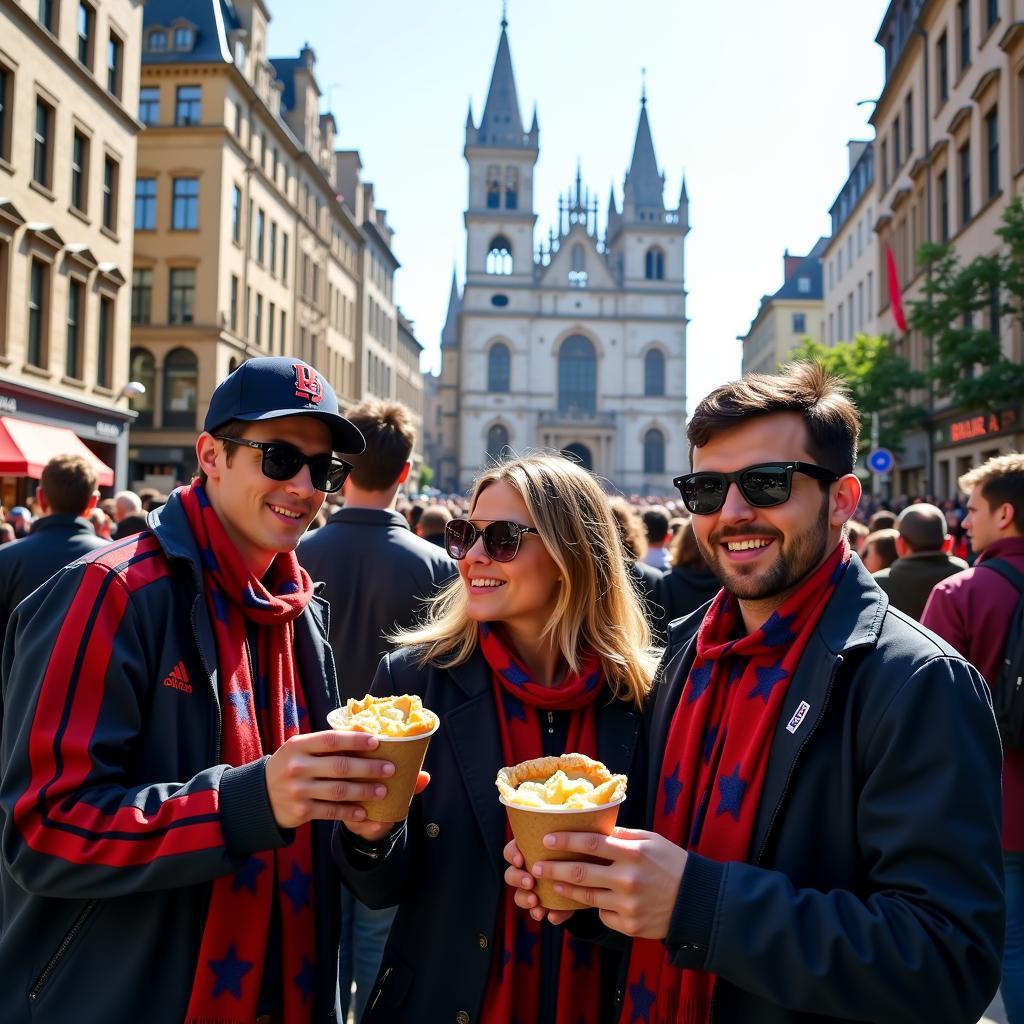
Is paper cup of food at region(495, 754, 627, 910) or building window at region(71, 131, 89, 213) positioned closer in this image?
paper cup of food at region(495, 754, 627, 910)

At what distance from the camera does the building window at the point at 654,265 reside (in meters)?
80.6

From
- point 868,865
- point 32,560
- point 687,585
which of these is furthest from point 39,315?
point 868,865

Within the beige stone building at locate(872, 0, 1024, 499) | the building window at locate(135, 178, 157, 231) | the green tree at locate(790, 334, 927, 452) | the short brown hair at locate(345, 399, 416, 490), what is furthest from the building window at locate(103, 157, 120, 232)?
the short brown hair at locate(345, 399, 416, 490)

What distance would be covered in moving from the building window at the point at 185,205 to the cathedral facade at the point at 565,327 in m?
45.1

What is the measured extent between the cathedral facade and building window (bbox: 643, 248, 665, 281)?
112mm

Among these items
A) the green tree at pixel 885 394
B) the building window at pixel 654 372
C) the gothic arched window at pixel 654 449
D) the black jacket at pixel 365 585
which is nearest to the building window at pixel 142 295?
the green tree at pixel 885 394

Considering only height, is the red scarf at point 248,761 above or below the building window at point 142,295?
below

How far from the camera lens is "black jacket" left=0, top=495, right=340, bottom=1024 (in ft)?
6.74

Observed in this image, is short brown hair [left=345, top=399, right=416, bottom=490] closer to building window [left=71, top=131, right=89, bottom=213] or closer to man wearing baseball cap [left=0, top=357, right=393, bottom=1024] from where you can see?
man wearing baseball cap [left=0, top=357, right=393, bottom=1024]

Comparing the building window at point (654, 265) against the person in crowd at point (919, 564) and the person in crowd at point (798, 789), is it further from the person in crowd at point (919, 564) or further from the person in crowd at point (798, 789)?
the person in crowd at point (798, 789)

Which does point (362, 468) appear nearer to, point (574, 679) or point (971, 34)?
point (574, 679)

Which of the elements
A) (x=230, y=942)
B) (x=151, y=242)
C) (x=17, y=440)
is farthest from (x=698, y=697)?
(x=151, y=242)

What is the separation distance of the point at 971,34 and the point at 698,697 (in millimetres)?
25940

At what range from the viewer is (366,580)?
4848 mm
